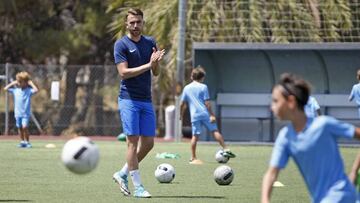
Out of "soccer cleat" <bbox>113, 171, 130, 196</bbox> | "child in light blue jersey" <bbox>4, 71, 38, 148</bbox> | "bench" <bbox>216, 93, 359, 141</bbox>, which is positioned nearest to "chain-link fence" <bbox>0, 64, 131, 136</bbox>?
"bench" <bbox>216, 93, 359, 141</bbox>

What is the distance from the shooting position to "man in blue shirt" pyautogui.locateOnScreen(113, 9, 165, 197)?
11602 mm

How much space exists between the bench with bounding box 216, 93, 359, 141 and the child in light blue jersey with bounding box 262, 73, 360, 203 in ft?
66.4

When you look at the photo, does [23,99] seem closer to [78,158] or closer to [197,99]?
[197,99]

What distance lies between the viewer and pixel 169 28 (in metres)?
31.0

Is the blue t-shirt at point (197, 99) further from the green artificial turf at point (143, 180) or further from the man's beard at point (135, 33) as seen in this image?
the man's beard at point (135, 33)

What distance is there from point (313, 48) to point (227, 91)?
3144 mm

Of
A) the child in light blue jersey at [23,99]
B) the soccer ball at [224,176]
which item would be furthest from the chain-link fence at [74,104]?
the soccer ball at [224,176]

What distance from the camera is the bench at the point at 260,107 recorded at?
1058 inches

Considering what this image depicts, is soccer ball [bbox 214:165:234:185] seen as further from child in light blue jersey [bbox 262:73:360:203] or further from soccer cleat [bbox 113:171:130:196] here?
child in light blue jersey [bbox 262:73:360:203]

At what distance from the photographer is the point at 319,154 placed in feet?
22.0

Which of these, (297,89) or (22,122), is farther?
(22,122)

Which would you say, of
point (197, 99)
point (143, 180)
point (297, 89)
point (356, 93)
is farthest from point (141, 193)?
point (356, 93)

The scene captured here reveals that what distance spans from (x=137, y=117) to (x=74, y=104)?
23.0 metres

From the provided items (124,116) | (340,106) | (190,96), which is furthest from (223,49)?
(124,116)
